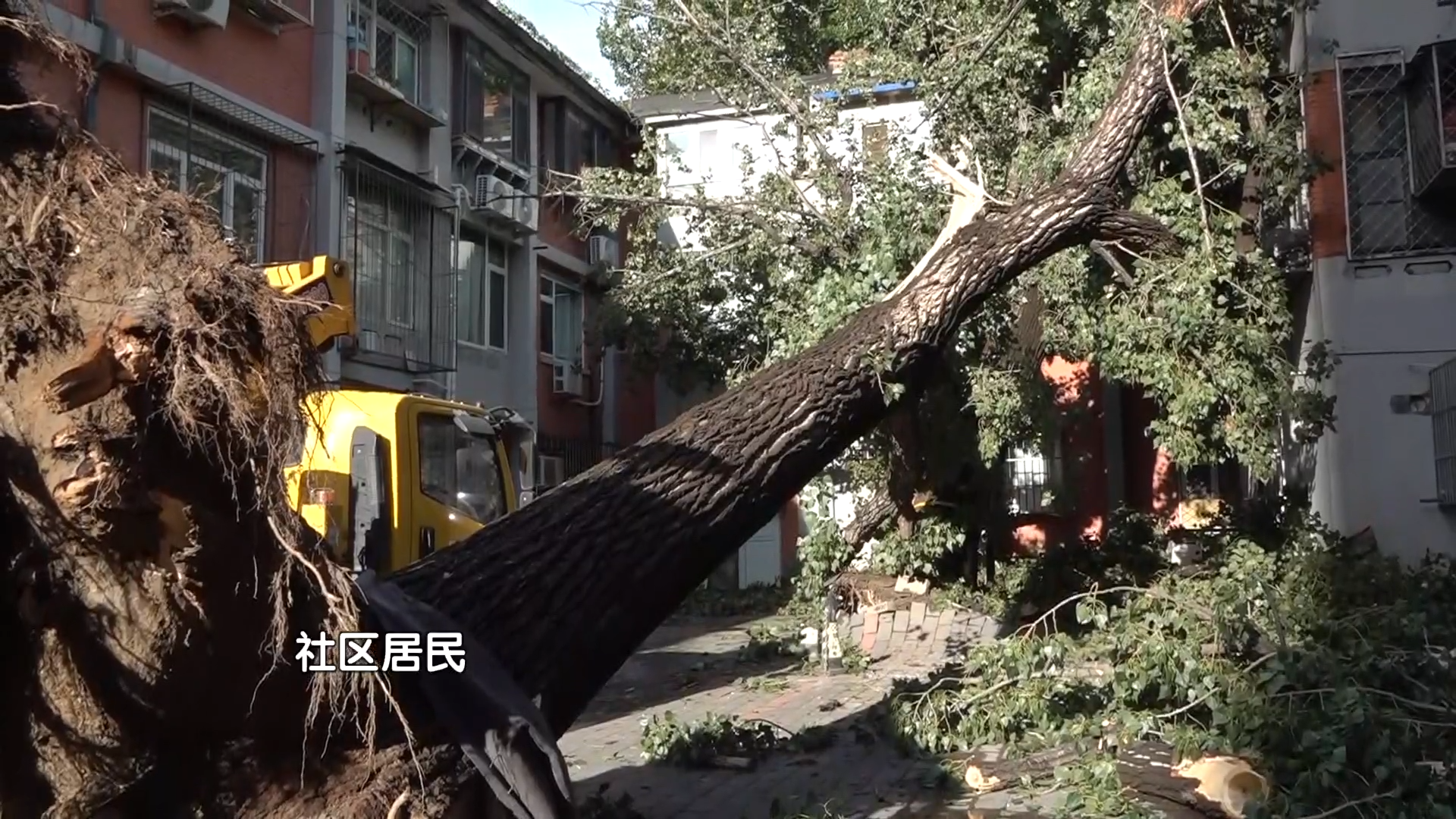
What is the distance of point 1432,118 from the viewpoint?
32.6 feet

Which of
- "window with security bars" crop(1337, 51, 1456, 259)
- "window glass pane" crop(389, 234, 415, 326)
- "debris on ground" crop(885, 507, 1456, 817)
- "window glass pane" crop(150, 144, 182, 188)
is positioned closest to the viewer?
"debris on ground" crop(885, 507, 1456, 817)

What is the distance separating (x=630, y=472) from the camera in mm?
4840

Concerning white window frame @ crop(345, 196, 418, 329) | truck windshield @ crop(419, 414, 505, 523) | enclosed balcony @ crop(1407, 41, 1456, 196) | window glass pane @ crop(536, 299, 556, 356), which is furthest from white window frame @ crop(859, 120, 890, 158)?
window glass pane @ crop(536, 299, 556, 356)

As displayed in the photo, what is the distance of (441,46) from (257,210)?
467cm

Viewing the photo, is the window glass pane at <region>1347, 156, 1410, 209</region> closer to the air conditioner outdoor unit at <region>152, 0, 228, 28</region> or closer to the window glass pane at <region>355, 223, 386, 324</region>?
the window glass pane at <region>355, 223, 386, 324</region>

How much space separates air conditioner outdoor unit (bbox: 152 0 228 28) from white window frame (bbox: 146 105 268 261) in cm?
82

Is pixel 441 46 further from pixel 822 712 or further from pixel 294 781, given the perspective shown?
pixel 294 781

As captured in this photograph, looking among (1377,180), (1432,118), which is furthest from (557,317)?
(1432,118)

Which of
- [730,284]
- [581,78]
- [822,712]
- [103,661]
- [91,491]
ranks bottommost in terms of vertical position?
[822,712]

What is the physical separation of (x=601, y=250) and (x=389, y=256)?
6422 mm

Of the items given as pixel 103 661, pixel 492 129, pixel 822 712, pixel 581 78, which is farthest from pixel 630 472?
pixel 581 78

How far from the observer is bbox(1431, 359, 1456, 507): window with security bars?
988 centimetres

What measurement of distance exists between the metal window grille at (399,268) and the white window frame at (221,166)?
102 cm

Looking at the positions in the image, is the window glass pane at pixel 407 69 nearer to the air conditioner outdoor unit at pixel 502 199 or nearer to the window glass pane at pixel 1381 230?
the air conditioner outdoor unit at pixel 502 199
